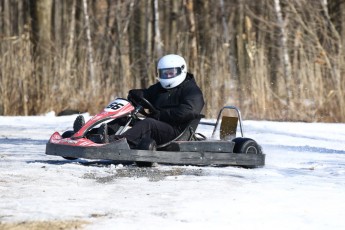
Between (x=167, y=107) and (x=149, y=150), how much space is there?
1.05 metres

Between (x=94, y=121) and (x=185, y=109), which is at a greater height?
(x=185, y=109)

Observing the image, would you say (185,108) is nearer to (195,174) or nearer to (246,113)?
(195,174)

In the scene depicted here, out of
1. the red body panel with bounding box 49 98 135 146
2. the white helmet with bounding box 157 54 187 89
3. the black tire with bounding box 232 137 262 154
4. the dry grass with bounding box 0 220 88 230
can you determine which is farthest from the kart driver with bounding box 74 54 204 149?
the dry grass with bounding box 0 220 88 230

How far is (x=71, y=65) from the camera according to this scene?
741 inches

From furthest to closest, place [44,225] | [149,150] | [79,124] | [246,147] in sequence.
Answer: [246,147]
[79,124]
[149,150]
[44,225]

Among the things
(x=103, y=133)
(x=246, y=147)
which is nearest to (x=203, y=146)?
(x=246, y=147)

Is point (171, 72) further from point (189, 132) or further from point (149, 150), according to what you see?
point (149, 150)

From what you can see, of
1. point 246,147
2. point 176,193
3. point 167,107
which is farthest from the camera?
point 167,107

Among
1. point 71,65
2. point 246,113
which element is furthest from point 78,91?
point 246,113

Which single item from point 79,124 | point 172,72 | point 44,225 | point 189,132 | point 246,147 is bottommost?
point 44,225

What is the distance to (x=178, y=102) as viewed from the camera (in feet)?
35.2

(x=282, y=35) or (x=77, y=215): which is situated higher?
(x=282, y=35)

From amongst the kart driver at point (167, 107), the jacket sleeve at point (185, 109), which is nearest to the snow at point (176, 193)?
the kart driver at point (167, 107)

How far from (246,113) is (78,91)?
3.40 metres
